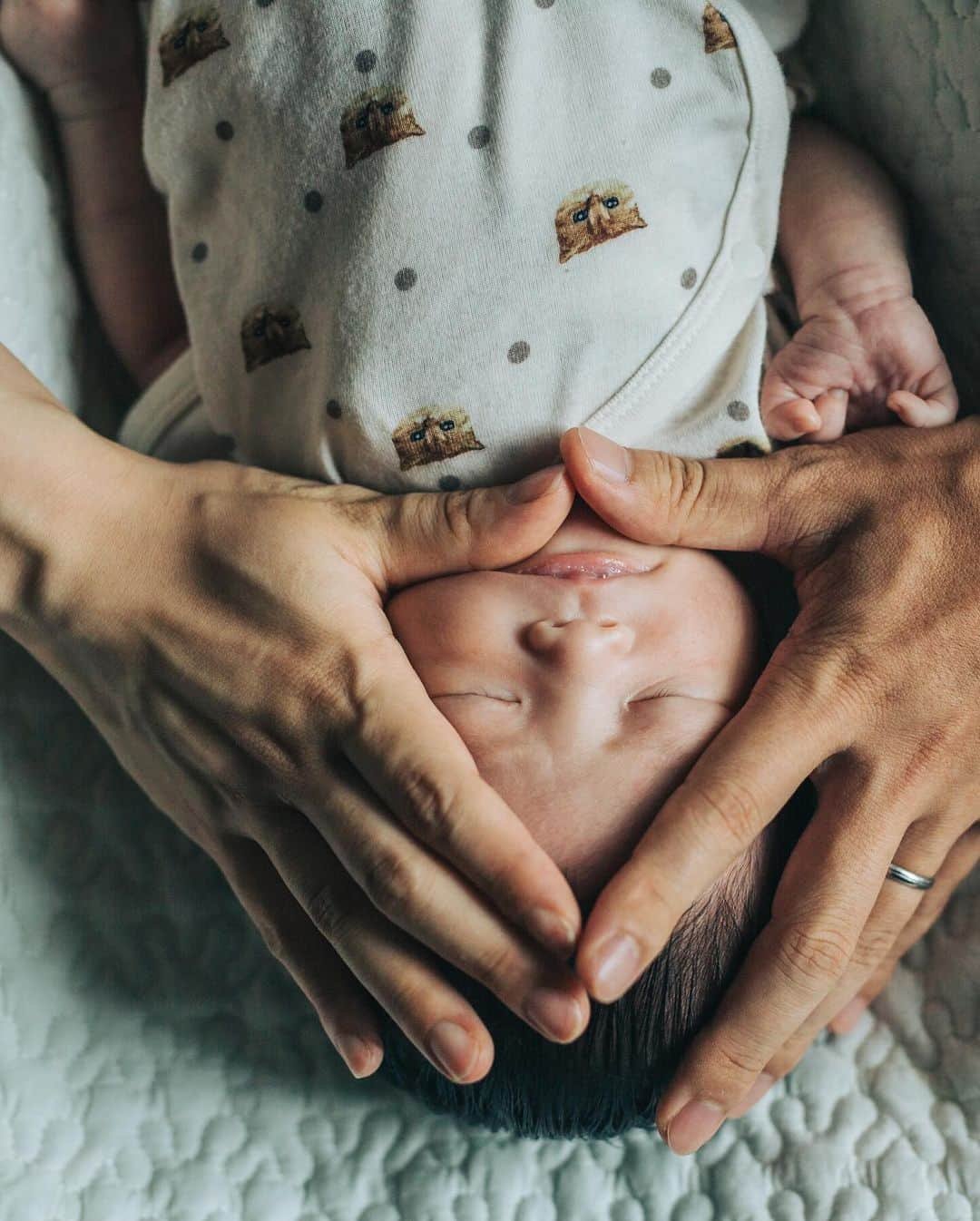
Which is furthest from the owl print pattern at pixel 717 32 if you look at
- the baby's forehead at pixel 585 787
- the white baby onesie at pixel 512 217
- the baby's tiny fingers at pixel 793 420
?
the baby's forehead at pixel 585 787

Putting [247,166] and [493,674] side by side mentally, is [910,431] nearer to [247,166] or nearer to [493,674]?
[493,674]

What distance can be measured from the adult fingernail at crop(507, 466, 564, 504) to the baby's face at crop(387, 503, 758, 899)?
0.19 feet

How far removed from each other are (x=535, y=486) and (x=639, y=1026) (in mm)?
391

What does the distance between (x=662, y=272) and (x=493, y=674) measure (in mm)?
346

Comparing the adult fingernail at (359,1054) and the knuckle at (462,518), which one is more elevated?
the knuckle at (462,518)

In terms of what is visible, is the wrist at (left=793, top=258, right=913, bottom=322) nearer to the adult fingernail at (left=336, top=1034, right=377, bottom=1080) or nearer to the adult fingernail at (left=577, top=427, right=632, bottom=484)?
the adult fingernail at (left=577, top=427, right=632, bottom=484)

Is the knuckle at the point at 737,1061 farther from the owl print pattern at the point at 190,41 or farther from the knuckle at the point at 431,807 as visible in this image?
the owl print pattern at the point at 190,41

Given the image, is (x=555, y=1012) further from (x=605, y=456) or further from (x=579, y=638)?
(x=605, y=456)

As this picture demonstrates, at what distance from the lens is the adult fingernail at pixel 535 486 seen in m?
0.79

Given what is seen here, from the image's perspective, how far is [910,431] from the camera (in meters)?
0.88

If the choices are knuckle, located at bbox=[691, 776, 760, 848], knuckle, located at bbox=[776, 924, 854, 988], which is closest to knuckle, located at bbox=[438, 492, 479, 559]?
knuckle, located at bbox=[691, 776, 760, 848]

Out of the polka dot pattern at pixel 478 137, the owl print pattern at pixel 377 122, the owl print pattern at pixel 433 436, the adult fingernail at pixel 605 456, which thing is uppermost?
the owl print pattern at pixel 377 122

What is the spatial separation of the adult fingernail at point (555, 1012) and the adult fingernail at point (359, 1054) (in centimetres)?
19

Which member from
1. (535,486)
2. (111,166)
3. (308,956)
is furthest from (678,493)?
(111,166)
